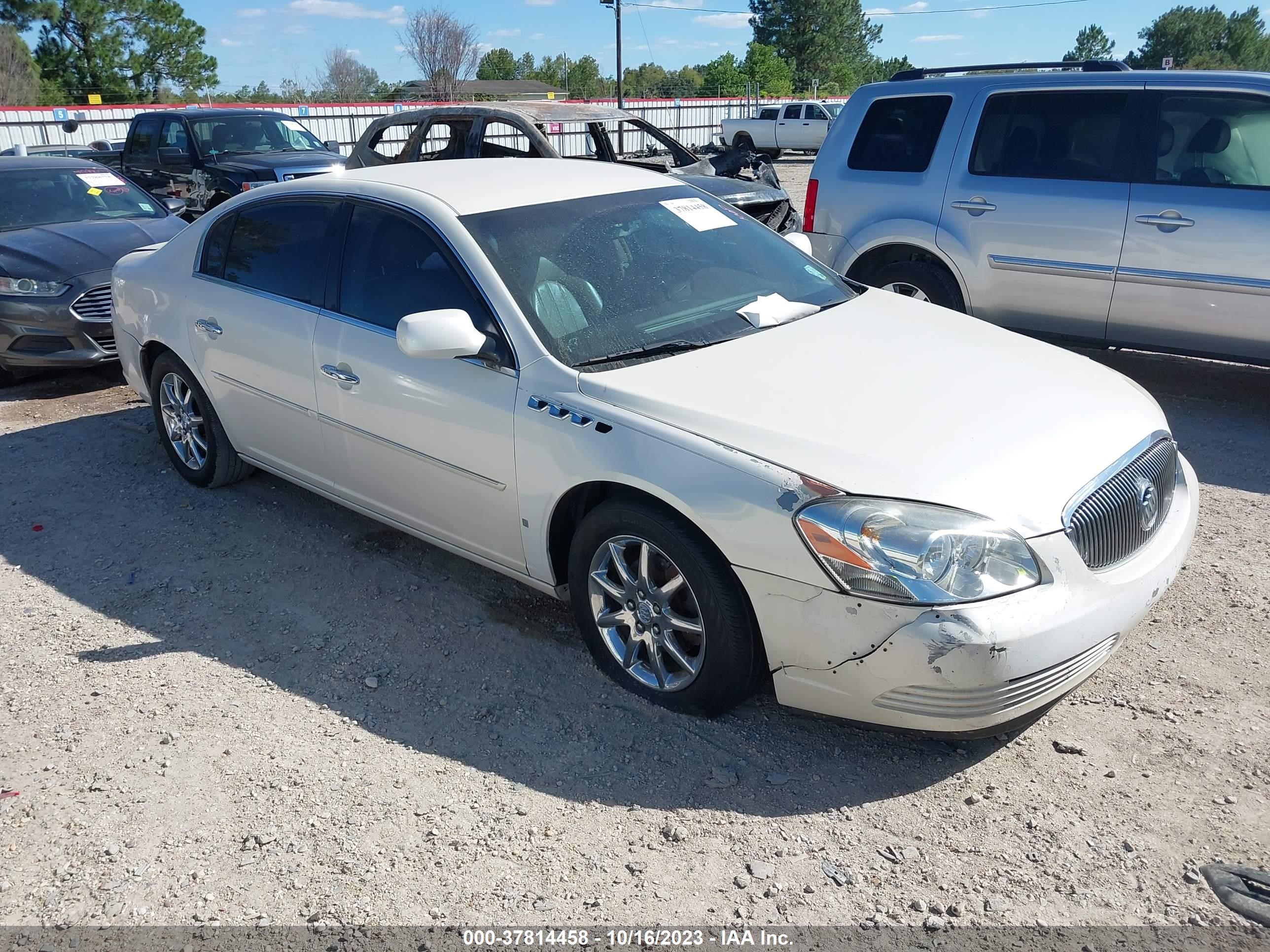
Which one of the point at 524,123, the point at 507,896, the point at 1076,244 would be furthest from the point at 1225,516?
the point at 524,123

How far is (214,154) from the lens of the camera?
1252 centimetres

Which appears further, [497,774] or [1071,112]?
[1071,112]

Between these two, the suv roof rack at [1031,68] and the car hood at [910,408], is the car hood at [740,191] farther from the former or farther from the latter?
the car hood at [910,408]

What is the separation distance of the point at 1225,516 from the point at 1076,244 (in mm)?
2225

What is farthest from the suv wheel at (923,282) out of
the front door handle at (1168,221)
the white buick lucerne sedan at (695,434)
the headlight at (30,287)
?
the headlight at (30,287)

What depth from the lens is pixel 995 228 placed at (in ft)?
21.1

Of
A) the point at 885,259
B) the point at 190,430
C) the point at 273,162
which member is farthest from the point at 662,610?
the point at 273,162

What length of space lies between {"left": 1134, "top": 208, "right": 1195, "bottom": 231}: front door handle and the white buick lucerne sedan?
248 centimetres

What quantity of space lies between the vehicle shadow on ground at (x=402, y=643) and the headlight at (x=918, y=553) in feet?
2.15

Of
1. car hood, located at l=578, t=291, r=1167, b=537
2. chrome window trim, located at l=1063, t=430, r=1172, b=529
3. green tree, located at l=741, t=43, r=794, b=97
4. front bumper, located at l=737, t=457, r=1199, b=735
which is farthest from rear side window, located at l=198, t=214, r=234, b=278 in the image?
green tree, located at l=741, t=43, r=794, b=97

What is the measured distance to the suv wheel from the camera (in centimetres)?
672

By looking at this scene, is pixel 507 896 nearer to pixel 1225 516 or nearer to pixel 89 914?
pixel 89 914

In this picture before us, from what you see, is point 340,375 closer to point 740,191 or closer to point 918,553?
point 918,553

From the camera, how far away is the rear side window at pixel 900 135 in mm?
6789
